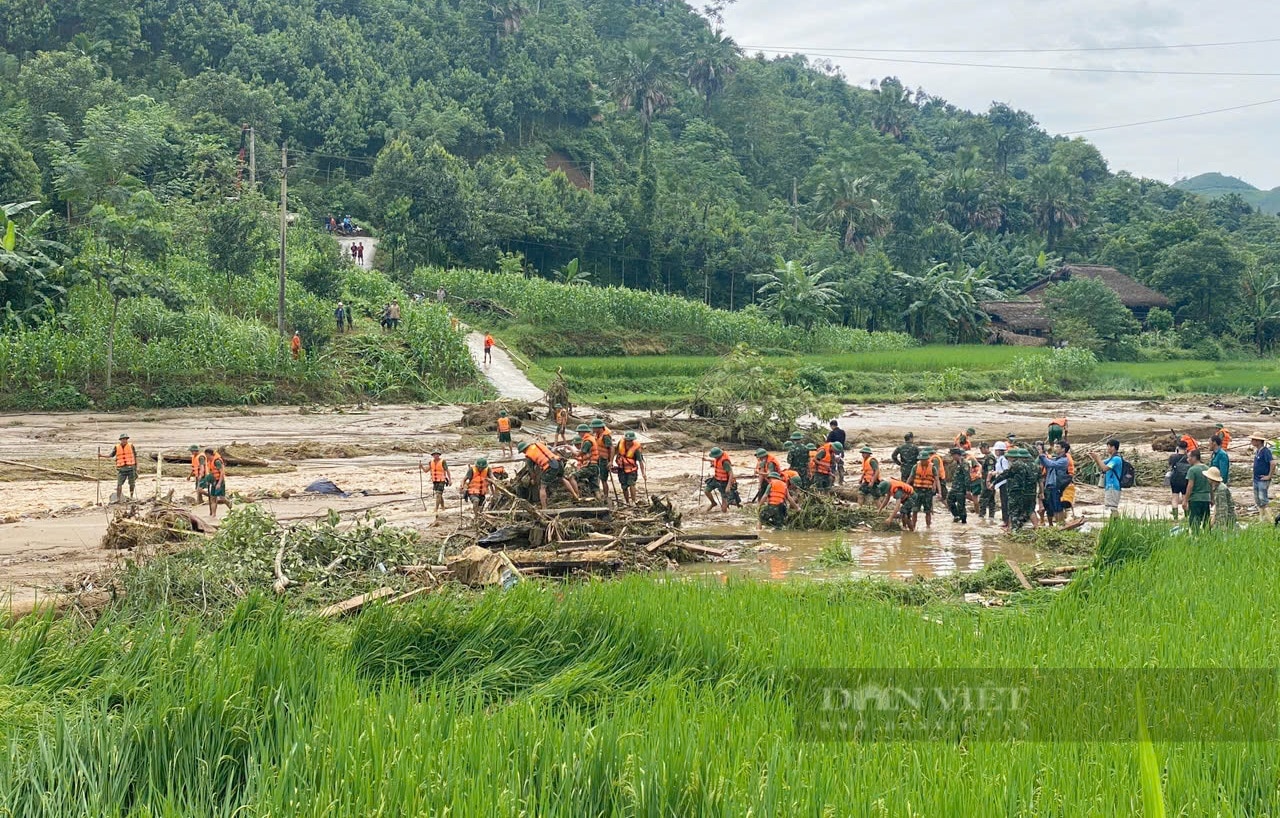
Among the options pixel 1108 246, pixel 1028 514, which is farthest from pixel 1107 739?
pixel 1108 246

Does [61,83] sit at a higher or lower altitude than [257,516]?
higher

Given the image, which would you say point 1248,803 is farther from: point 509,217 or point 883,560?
point 509,217

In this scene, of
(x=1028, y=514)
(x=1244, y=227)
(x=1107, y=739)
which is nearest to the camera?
(x=1107, y=739)

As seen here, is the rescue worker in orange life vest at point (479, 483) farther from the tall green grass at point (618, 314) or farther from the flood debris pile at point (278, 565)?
the tall green grass at point (618, 314)

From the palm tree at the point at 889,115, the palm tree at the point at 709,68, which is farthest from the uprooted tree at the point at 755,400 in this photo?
the palm tree at the point at 889,115

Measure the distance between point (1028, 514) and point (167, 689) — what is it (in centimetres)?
1325

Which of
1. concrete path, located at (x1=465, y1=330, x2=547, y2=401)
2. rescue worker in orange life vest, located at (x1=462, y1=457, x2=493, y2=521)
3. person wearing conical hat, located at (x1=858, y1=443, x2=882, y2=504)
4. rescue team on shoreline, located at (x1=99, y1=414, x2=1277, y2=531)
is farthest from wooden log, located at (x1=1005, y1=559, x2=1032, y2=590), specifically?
concrete path, located at (x1=465, y1=330, x2=547, y2=401)

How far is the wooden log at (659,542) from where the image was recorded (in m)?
14.0

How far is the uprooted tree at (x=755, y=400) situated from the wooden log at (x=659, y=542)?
11450 mm

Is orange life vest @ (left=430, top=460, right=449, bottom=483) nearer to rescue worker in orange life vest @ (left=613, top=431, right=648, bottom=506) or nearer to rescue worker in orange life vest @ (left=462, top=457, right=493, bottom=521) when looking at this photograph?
rescue worker in orange life vest @ (left=462, top=457, right=493, bottom=521)

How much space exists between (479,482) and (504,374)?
816 inches

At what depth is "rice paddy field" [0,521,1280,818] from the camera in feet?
16.5

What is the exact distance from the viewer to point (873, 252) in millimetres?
61094

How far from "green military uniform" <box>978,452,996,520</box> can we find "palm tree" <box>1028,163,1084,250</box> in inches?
2205
